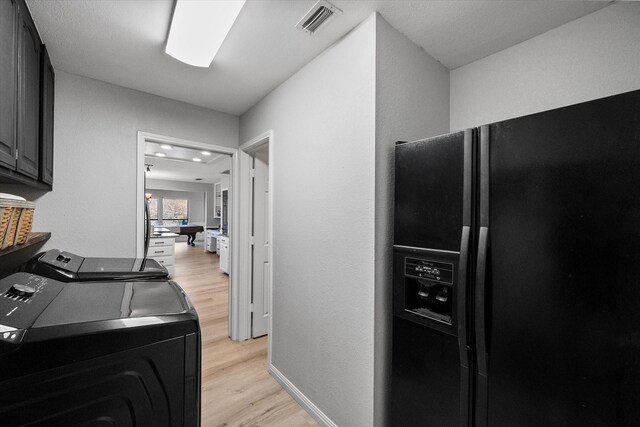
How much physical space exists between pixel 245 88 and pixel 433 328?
229 cm

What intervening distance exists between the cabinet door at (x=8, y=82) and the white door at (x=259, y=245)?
74.8 inches

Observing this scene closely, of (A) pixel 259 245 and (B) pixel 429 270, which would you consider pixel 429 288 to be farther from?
(A) pixel 259 245

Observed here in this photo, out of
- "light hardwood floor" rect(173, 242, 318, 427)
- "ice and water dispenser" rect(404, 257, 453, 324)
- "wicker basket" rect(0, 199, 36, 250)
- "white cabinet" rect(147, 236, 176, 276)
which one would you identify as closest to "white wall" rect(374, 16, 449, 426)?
"ice and water dispenser" rect(404, 257, 453, 324)

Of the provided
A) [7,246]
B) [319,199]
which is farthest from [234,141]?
[7,246]

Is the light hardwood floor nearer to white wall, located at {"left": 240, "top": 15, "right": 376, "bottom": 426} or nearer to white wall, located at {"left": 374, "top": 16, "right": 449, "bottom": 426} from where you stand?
white wall, located at {"left": 240, "top": 15, "right": 376, "bottom": 426}

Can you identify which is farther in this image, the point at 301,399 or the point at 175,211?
the point at 175,211

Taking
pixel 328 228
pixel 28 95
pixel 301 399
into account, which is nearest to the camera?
pixel 28 95

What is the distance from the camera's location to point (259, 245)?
9.98 ft

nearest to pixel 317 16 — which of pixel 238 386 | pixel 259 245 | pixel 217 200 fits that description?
pixel 259 245

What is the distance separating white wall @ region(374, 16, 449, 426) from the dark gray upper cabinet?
5.42ft

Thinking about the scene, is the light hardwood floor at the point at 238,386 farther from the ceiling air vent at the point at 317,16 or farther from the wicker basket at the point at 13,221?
the ceiling air vent at the point at 317,16

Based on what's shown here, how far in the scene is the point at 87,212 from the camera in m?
2.21

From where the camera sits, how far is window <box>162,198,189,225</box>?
11.4m

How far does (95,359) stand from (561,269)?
1485 mm
